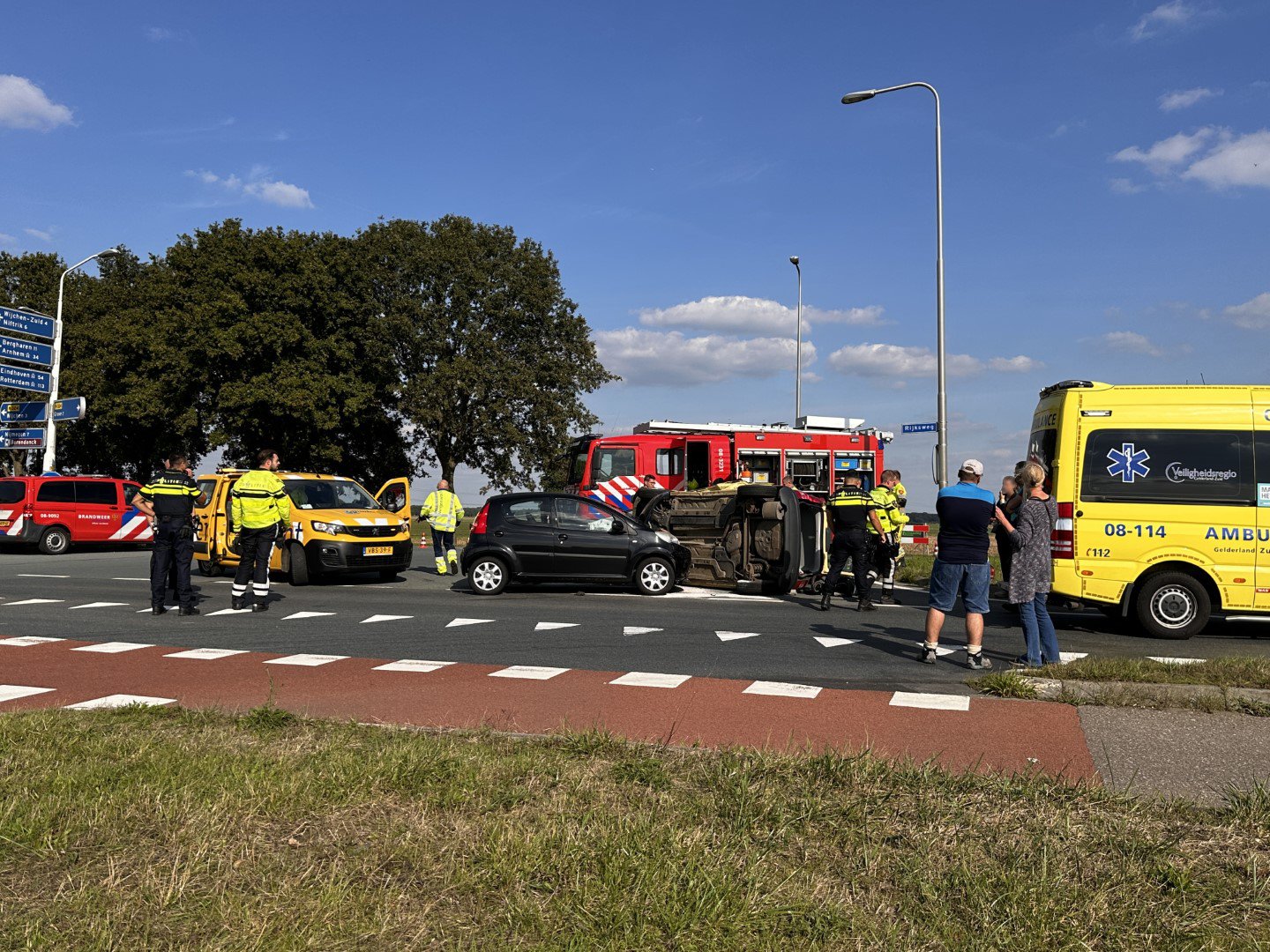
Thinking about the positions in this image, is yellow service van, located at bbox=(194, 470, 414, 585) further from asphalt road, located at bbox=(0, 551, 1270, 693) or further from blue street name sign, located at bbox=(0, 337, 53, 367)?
blue street name sign, located at bbox=(0, 337, 53, 367)

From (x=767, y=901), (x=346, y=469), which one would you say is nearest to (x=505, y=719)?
(x=767, y=901)

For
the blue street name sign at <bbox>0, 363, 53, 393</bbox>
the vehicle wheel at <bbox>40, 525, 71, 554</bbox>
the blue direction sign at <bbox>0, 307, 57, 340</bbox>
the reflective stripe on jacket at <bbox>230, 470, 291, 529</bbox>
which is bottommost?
the vehicle wheel at <bbox>40, 525, 71, 554</bbox>

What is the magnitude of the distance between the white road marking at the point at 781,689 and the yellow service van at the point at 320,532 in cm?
964

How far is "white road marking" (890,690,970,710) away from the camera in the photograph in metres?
6.64

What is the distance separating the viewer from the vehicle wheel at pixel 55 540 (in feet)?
82.9

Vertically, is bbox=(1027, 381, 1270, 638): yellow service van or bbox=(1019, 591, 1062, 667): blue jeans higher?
A: bbox=(1027, 381, 1270, 638): yellow service van

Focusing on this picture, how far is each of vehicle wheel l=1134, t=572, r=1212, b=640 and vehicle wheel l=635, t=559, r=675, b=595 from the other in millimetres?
6164

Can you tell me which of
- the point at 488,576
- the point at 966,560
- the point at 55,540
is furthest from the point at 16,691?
the point at 55,540

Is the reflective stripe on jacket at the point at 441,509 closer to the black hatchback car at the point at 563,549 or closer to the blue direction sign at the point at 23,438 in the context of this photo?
the black hatchback car at the point at 563,549

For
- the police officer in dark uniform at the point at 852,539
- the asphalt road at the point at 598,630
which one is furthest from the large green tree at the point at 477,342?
the police officer in dark uniform at the point at 852,539

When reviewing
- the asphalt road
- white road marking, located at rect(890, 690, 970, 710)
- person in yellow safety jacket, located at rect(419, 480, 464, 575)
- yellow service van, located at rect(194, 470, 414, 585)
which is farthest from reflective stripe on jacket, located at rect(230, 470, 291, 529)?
white road marking, located at rect(890, 690, 970, 710)

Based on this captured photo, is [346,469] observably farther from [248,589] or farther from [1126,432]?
[1126,432]

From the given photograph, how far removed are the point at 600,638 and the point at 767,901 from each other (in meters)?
6.92

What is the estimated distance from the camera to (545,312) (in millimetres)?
39562
